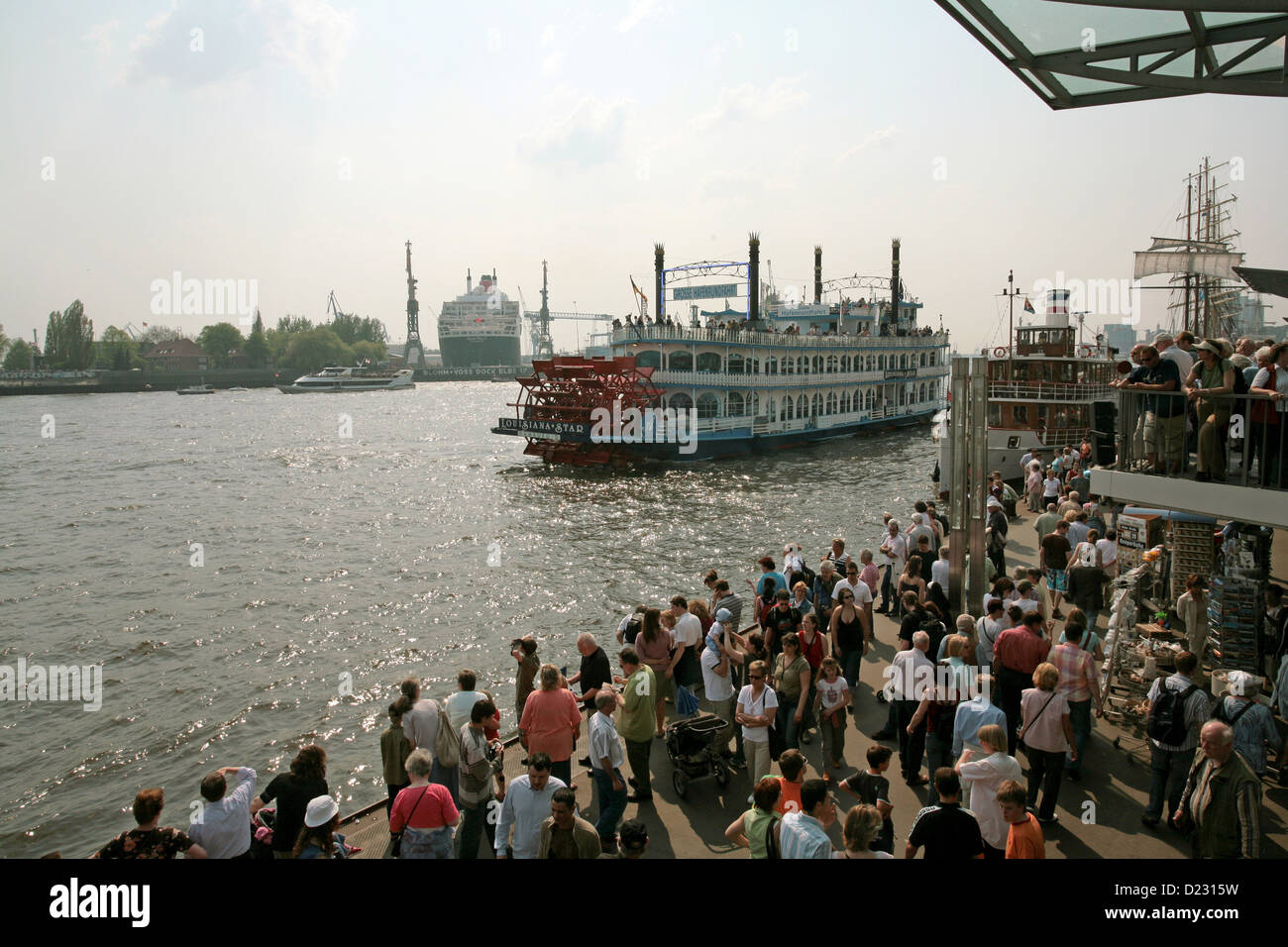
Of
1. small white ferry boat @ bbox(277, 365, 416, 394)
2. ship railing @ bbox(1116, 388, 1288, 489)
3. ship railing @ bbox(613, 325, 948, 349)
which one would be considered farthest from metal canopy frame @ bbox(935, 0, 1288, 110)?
small white ferry boat @ bbox(277, 365, 416, 394)

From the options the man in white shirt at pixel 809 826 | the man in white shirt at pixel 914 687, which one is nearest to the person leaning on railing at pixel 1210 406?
the man in white shirt at pixel 914 687

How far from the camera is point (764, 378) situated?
42406 millimetres

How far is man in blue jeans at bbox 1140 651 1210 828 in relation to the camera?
556 centimetres

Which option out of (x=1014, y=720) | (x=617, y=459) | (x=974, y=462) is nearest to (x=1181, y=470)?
(x=974, y=462)

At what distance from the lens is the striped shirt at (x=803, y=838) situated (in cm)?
393

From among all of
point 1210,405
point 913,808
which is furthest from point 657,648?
point 1210,405

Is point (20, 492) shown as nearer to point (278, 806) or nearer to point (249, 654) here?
point (249, 654)

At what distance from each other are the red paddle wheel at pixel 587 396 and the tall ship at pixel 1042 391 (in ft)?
48.9

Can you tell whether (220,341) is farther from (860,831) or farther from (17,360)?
(860,831)

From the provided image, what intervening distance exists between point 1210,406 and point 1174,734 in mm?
3459

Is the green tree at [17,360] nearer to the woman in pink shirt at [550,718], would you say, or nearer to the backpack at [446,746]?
the backpack at [446,746]

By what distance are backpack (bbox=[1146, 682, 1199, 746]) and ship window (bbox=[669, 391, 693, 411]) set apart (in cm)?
3504

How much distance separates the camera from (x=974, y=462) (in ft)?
31.2

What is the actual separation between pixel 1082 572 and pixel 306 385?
398 ft
